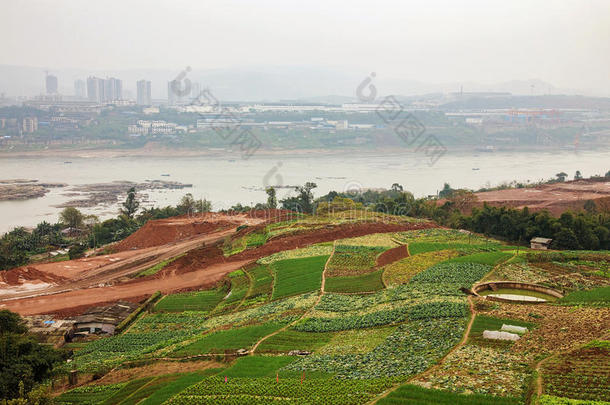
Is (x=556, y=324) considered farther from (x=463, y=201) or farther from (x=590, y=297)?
(x=463, y=201)

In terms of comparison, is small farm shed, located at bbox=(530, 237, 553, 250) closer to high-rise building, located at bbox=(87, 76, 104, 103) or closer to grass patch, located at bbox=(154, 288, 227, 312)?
grass patch, located at bbox=(154, 288, 227, 312)

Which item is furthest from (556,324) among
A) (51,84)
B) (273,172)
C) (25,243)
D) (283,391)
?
(51,84)

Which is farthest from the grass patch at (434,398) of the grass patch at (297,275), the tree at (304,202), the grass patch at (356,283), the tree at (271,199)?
the tree at (271,199)

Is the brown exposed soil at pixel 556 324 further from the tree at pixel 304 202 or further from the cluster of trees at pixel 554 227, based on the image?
the tree at pixel 304 202

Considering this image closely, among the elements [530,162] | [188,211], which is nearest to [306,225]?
[188,211]

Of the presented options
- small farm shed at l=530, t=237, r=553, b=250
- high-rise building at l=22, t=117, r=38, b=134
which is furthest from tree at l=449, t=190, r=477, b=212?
high-rise building at l=22, t=117, r=38, b=134
